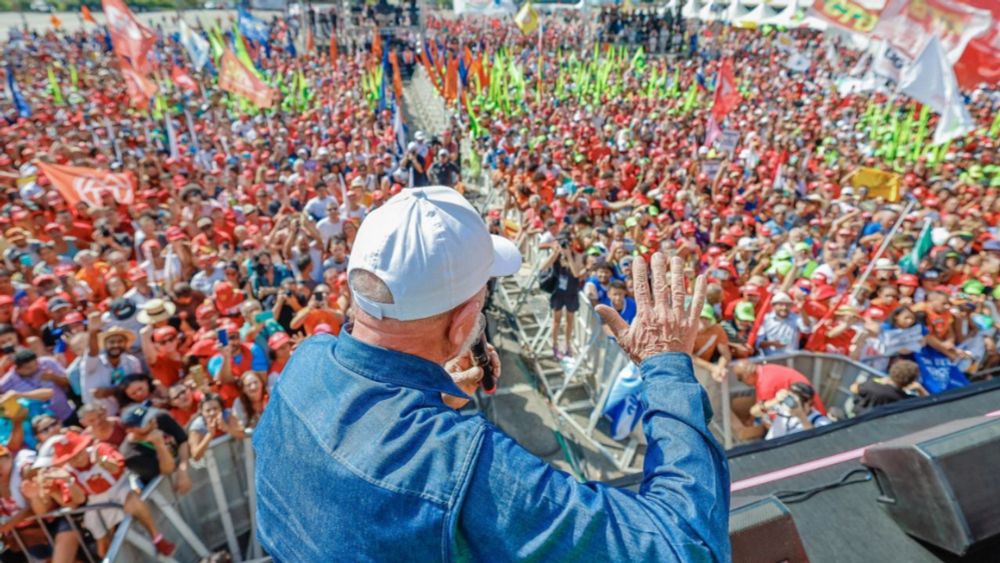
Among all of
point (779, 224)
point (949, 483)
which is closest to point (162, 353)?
point (949, 483)

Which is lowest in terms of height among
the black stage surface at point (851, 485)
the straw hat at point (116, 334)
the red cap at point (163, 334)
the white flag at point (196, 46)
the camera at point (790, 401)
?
the red cap at point (163, 334)

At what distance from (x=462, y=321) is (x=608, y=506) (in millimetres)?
477

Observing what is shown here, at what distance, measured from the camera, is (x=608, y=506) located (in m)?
1.00

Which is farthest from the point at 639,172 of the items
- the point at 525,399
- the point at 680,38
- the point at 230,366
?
the point at 680,38

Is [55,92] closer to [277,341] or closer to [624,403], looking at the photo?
[277,341]

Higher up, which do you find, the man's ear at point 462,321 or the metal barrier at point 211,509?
the man's ear at point 462,321

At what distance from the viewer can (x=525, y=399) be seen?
6.30 metres

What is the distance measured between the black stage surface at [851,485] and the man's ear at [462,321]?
5.02 ft

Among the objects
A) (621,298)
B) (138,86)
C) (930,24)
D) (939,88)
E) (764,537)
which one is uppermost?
(930,24)

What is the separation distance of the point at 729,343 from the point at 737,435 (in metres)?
0.85

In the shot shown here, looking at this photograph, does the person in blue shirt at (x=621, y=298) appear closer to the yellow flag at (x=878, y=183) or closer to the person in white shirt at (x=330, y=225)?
the person in white shirt at (x=330, y=225)

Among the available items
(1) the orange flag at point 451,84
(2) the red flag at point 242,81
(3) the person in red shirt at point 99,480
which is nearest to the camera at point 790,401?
(3) the person in red shirt at point 99,480

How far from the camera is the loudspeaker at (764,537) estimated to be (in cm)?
179

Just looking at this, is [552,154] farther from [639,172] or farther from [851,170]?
[851,170]
